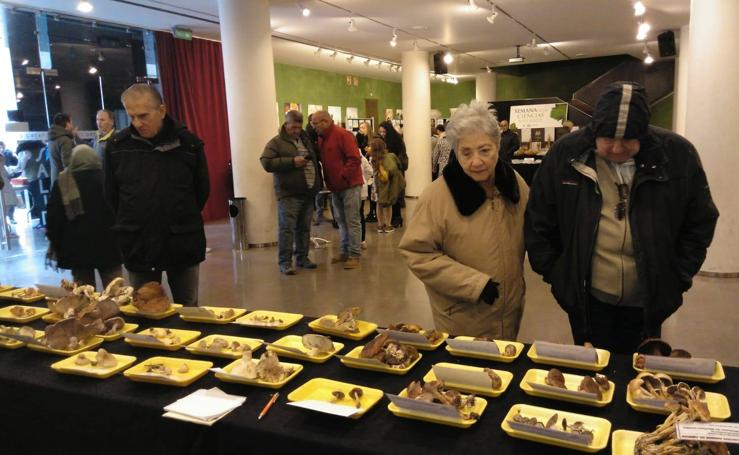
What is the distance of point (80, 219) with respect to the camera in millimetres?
3176

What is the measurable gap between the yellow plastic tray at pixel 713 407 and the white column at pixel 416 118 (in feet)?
33.3

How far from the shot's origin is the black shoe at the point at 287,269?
537 cm

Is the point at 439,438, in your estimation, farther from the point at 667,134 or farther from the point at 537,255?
the point at 667,134

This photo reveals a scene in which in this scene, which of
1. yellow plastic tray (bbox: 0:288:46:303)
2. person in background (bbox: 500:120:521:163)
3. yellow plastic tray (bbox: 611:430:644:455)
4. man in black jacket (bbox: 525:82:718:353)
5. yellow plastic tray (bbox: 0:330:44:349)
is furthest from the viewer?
person in background (bbox: 500:120:521:163)

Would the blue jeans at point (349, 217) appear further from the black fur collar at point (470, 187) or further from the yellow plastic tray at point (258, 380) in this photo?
the yellow plastic tray at point (258, 380)

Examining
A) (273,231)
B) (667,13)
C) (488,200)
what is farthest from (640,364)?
(667,13)

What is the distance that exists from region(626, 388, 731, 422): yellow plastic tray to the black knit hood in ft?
2.33

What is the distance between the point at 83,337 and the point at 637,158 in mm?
1737

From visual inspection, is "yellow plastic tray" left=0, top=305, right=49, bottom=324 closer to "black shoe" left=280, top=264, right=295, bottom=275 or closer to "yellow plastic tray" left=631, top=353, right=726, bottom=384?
"yellow plastic tray" left=631, top=353, right=726, bottom=384

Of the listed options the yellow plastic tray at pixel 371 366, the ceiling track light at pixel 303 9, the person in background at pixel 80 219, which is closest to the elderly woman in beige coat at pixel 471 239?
the yellow plastic tray at pixel 371 366

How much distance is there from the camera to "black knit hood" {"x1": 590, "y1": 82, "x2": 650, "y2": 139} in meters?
1.56

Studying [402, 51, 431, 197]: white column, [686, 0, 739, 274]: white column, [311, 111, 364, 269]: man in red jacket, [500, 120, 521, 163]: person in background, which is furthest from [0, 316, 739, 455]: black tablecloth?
[402, 51, 431, 197]: white column

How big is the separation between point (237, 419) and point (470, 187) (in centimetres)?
101

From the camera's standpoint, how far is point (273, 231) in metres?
6.93
